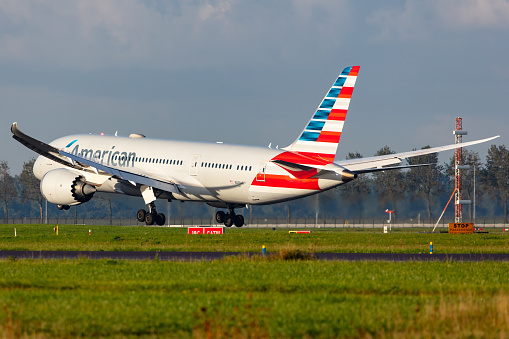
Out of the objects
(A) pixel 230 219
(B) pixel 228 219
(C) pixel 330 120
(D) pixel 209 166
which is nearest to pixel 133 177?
(D) pixel 209 166

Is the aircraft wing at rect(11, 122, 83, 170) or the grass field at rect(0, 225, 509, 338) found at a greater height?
the aircraft wing at rect(11, 122, 83, 170)

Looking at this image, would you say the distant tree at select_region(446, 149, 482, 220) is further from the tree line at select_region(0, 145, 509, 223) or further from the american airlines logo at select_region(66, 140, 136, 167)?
the american airlines logo at select_region(66, 140, 136, 167)

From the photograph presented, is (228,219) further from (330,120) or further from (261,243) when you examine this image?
(261,243)

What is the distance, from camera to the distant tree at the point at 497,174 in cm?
11344

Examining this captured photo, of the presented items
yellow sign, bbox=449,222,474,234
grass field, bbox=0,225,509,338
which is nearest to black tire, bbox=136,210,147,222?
yellow sign, bbox=449,222,474,234

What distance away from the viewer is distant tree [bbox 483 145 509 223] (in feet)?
372

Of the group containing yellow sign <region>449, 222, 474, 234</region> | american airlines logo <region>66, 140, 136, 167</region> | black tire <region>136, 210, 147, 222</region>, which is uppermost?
american airlines logo <region>66, 140, 136, 167</region>

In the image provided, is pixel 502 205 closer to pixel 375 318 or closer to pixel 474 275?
pixel 474 275

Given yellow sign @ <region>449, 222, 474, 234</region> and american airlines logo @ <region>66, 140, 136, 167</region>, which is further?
yellow sign @ <region>449, 222, 474, 234</region>

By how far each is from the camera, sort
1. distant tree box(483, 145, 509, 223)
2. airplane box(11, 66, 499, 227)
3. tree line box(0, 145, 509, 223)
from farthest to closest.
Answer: distant tree box(483, 145, 509, 223), tree line box(0, 145, 509, 223), airplane box(11, 66, 499, 227)

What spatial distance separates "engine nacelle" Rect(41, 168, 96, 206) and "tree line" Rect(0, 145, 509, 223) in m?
3.61

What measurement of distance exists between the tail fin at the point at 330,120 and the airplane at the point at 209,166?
7 cm

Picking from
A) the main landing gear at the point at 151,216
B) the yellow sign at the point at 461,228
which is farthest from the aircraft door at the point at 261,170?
the yellow sign at the point at 461,228

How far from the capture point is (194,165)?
59844 mm
